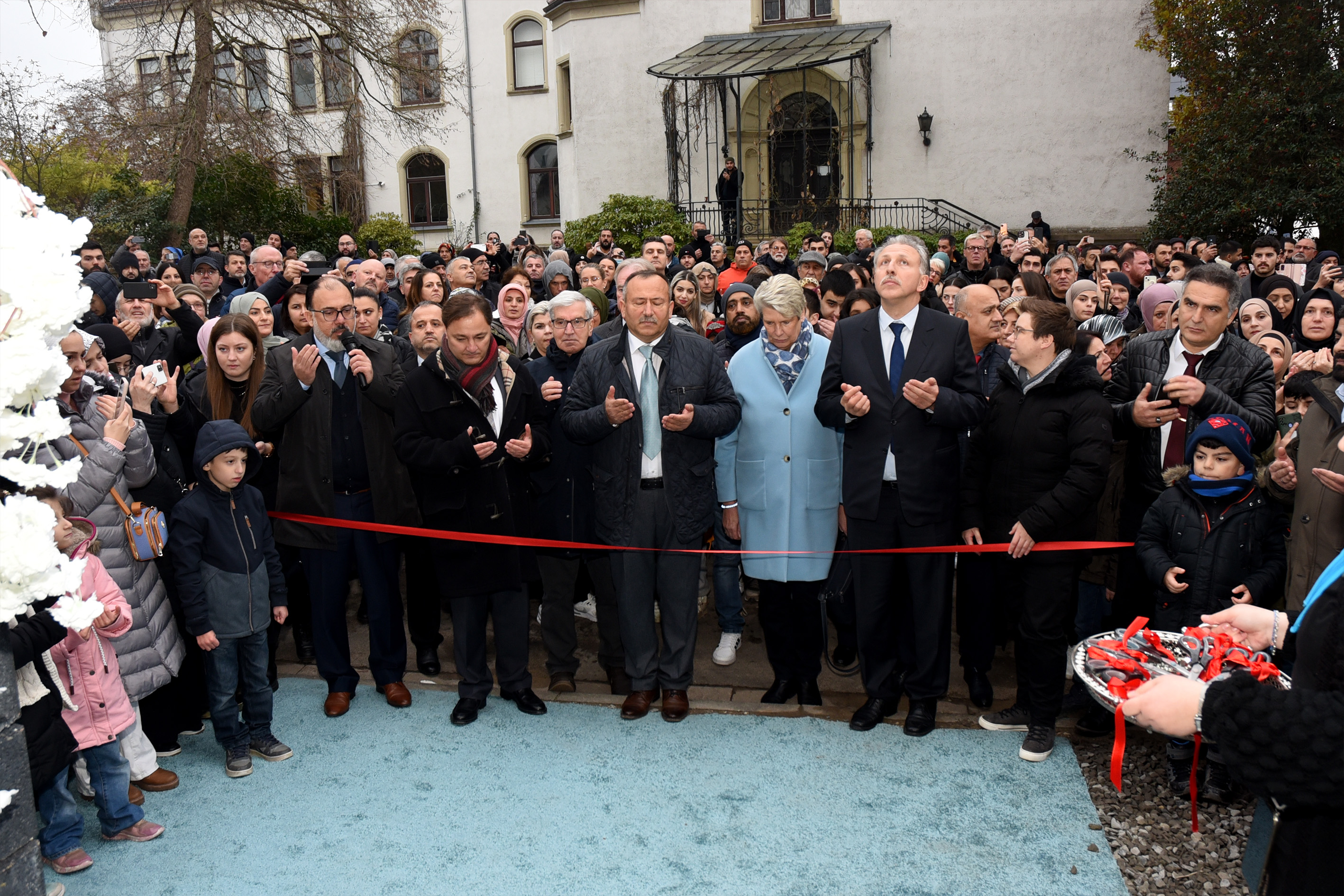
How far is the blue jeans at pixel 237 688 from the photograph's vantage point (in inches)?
181

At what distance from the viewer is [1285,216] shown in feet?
54.1

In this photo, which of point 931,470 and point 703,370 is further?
point 703,370

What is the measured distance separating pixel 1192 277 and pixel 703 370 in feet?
7.83

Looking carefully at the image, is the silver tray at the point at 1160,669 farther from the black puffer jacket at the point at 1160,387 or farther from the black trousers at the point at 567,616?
the black trousers at the point at 567,616

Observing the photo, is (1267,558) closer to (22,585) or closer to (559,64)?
(22,585)

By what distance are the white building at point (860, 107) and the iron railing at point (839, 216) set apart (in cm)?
5

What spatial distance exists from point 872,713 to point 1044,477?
4.62ft

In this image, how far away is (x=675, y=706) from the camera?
5.02m

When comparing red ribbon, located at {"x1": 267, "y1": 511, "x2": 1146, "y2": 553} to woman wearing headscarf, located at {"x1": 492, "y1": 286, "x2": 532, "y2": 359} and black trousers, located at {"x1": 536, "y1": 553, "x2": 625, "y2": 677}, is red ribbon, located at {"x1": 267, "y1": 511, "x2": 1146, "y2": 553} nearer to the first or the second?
black trousers, located at {"x1": 536, "y1": 553, "x2": 625, "y2": 677}

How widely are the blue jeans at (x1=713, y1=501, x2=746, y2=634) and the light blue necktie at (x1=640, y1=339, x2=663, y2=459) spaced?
99cm

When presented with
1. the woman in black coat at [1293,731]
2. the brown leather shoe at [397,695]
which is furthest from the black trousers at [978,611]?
the brown leather shoe at [397,695]

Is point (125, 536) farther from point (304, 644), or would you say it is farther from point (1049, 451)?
point (1049, 451)

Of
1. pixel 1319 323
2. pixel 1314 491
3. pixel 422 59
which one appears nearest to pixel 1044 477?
pixel 1314 491

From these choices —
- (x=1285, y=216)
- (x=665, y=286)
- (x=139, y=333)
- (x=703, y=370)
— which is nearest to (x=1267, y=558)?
(x=703, y=370)
